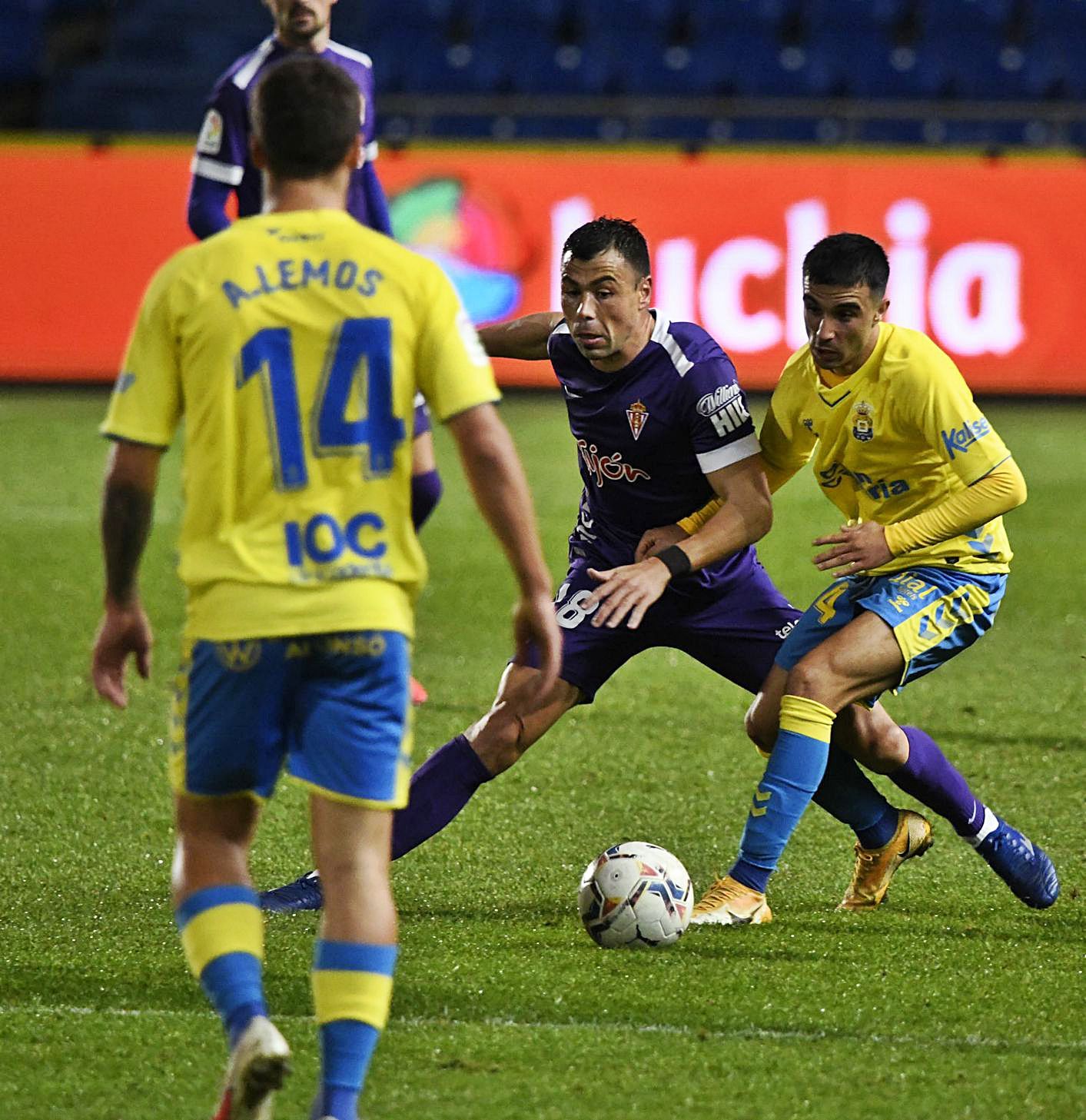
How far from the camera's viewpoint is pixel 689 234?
50.7 ft

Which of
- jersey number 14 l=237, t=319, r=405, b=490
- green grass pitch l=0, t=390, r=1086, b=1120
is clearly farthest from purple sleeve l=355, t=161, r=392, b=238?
jersey number 14 l=237, t=319, r=405, b=490

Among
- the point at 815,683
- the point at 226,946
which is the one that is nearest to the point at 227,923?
the point at 226,946

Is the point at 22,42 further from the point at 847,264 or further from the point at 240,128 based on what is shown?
the point at 847,264

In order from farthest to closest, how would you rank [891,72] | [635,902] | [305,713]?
1. [891,72]
2. [635,902]
3. [305,713]

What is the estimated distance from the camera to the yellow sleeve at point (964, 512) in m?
4.63

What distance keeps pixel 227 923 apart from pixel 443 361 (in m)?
1.01

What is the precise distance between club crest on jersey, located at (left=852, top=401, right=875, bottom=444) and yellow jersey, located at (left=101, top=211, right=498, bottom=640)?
1942mm

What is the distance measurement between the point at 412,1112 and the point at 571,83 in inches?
600

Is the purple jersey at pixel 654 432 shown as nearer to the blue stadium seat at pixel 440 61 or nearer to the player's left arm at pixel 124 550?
the player's left arm at pixel 124 550

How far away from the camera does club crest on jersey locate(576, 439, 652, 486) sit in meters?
5.03

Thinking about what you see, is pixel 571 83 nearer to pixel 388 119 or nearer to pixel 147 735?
pixel 388 119

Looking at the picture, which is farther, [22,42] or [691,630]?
[22,42]

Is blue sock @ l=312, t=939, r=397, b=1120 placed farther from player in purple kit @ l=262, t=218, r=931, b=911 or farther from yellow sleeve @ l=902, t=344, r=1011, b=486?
yellow sleeve @ l=902, t=344, r=1011, b=486

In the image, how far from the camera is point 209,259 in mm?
3021
